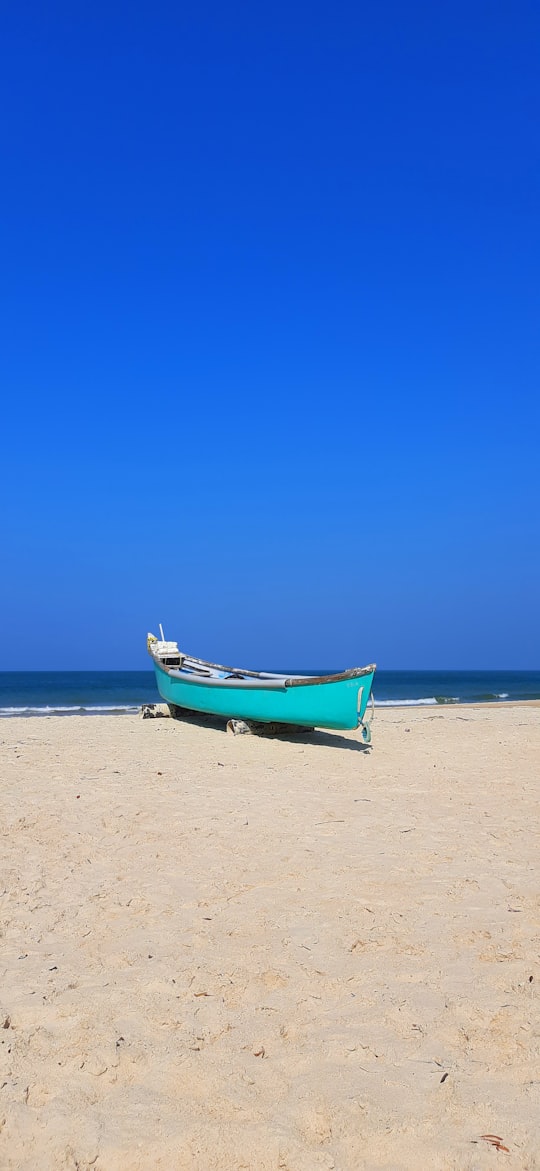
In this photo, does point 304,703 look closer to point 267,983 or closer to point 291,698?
point 291,698

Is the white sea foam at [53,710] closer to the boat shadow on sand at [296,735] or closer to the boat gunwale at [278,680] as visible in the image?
the boat gunwale at [278,680]

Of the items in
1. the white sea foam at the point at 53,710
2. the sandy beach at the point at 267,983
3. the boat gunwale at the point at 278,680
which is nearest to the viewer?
the sandy beach at the point at 267,983

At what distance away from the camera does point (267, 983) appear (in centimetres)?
330

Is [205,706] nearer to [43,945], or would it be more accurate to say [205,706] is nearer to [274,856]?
[274,856]

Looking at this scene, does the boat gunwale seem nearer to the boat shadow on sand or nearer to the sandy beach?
the boat shadow on sand

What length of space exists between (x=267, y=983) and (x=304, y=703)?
7.22 metres

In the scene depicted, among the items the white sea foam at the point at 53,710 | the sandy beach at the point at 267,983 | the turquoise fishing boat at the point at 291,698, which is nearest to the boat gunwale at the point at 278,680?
the turquoise fishing boat at the point at 291,698

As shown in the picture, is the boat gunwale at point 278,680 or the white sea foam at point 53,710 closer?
the boat gunwale at point 278,680

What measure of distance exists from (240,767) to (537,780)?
3484 mm

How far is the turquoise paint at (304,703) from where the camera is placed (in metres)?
10.1

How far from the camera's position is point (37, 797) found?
271 inches

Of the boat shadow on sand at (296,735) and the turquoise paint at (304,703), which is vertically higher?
the turquoise paint at (304,703)

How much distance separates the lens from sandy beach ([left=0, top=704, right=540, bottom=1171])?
2322 mm

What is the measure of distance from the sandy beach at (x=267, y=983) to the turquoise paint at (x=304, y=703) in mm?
3158
